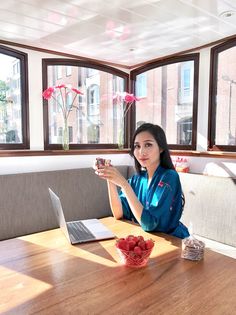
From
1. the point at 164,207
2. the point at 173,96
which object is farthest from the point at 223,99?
the point at 164,207

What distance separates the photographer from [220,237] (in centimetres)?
219

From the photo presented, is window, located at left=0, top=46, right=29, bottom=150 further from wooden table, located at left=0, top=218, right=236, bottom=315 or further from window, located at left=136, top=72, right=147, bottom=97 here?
wooden table, located at left=0, top=218, right=236, bottom=315

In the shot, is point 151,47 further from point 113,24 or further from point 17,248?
point 17,248

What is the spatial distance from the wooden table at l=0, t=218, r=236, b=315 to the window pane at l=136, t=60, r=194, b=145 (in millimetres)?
1960

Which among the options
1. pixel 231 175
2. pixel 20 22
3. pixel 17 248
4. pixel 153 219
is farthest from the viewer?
pixel 231 175

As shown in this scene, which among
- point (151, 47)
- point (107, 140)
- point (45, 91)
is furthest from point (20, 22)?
point (107, 140)

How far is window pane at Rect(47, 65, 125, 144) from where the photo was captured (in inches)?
115

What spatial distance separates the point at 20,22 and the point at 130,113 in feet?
5.70

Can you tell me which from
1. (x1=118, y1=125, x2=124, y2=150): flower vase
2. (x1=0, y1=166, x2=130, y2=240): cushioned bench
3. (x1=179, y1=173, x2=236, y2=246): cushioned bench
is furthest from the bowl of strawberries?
(x1=118, y1=125, x2=124, y2=150): flower vase

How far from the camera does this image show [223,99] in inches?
103

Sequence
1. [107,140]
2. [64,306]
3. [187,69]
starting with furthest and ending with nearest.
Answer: [107,140]
[187,69]
[64,306]

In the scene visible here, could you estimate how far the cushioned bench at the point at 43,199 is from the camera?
2.21 metres

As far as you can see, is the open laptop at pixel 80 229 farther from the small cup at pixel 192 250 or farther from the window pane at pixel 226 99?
the window pane at pixel 226 99

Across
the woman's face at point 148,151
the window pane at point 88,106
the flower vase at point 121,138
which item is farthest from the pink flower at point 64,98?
the woman's face at point 148,151
